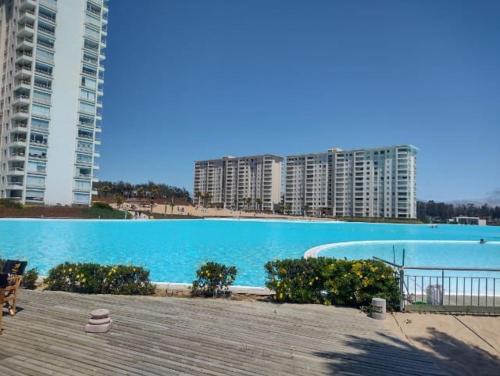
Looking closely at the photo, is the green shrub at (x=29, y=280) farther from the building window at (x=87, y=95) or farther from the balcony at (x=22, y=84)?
the building window at (x=87, y=95)

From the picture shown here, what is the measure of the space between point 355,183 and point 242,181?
50169mm

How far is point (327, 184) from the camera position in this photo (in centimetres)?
14975

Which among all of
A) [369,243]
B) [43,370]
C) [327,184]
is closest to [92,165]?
[369,243]

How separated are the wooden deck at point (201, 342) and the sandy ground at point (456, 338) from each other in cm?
36

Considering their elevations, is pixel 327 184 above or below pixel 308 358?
above

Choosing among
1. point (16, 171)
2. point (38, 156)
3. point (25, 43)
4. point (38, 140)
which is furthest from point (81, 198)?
point (25, 43)

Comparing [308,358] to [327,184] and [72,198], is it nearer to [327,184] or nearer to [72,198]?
[72,198]

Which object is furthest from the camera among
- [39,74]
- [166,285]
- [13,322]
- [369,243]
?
[39,74]

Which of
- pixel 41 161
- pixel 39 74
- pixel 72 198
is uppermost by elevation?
pixel 39 74

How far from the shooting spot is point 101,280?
984 centimetres

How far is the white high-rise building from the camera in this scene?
5934 centimetres

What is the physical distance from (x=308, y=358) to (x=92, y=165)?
68818 mm

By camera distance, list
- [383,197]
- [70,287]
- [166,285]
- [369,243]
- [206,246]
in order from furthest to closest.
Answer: [383,197] → [369,243] → [206,246] → [166,285] → [70,287]

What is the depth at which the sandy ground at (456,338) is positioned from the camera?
5887mm
